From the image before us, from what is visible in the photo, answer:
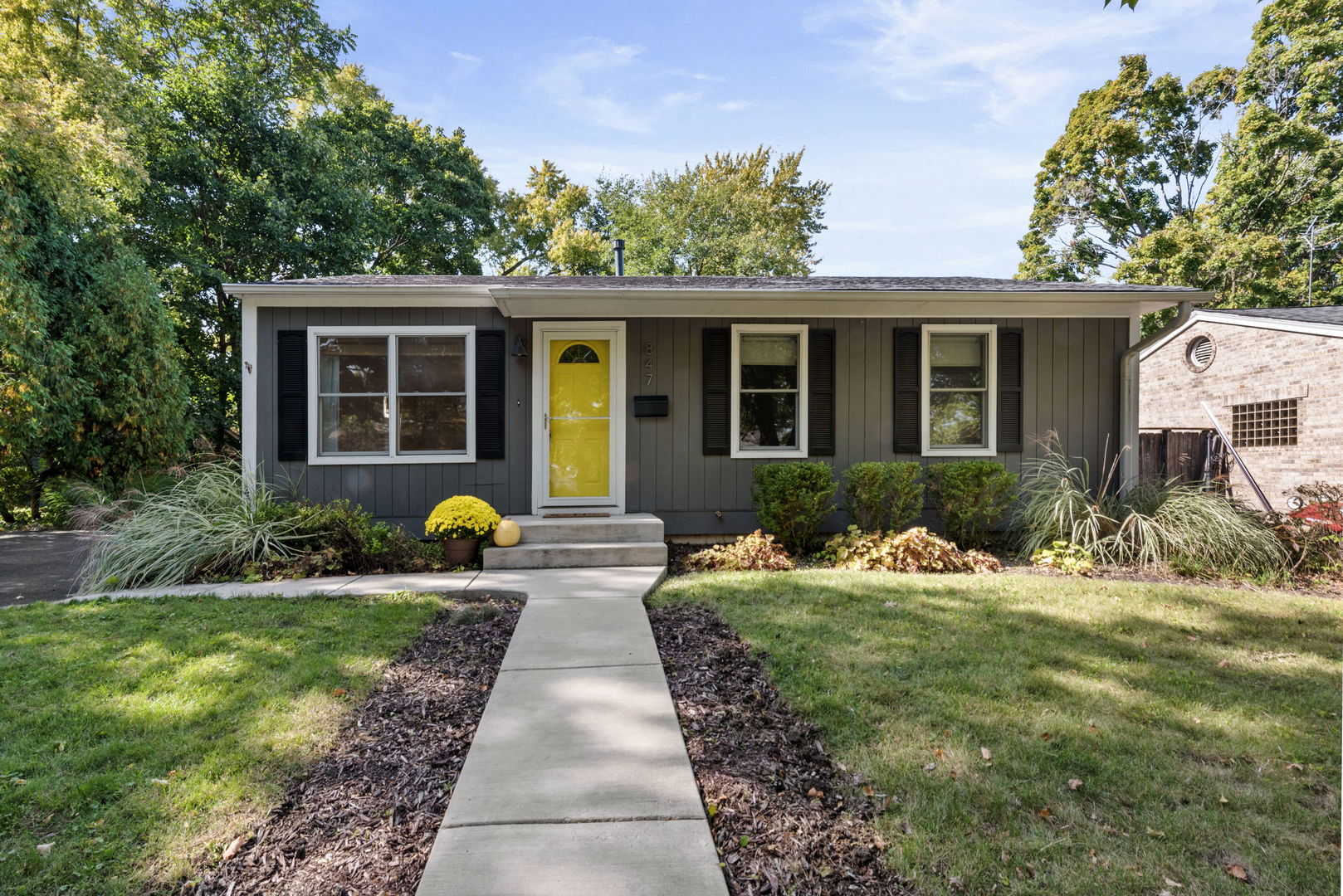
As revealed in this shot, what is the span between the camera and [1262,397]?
977 cm

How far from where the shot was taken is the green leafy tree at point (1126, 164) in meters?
17.2

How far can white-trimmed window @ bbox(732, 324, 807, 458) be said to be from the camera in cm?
675

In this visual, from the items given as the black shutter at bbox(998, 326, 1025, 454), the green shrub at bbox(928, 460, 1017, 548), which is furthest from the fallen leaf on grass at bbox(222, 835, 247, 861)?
the black shutter at bbox(998, 326, 1025, 454)

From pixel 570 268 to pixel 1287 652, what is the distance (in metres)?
18.7

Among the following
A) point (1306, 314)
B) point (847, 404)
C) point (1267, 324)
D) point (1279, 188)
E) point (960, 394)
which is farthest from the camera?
point (1279, 188)

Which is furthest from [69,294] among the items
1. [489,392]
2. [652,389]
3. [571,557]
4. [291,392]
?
[571,557]

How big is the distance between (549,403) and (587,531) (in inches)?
60.7

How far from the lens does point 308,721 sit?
254 centimetres

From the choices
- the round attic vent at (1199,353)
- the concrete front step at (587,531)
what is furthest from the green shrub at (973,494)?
the round attic vent at (1199,353)

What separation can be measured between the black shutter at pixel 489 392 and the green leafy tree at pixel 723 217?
518 inches

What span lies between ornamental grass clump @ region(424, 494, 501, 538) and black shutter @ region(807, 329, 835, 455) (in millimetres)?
3326

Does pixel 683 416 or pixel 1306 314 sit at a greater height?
pixel 1306 314

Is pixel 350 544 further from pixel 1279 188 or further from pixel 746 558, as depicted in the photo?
pixel 1279 188

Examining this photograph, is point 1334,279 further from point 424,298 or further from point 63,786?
point 63,786
